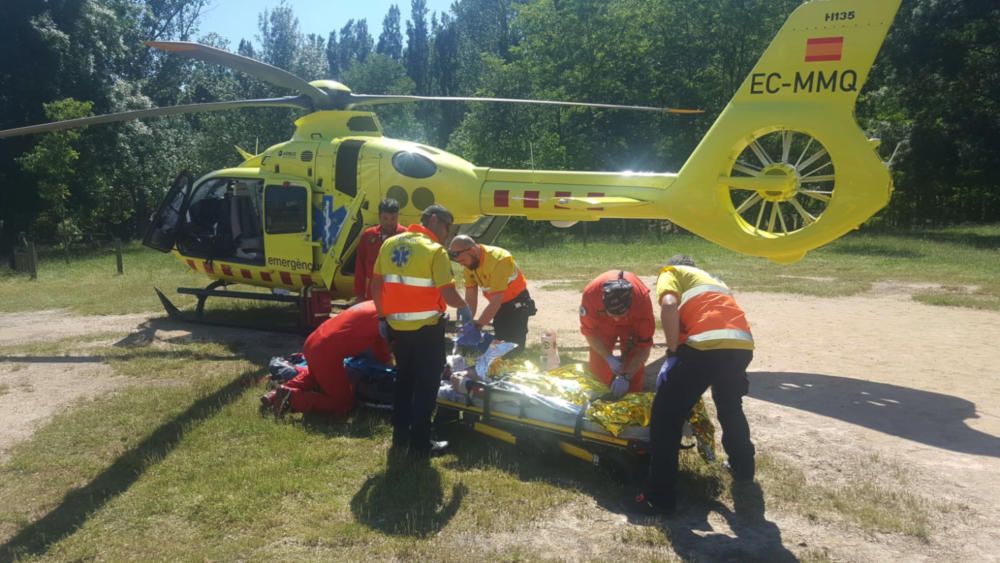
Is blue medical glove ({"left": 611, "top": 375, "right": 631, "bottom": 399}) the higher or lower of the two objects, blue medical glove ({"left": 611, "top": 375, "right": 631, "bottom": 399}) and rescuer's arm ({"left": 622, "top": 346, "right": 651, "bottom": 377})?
the lower

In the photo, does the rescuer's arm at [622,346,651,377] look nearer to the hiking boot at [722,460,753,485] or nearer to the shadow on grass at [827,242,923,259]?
the hiking boot at [722,460,753,485]

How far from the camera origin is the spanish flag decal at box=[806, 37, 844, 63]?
681cm

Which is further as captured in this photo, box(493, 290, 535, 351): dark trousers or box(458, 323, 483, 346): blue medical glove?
box(493, 290, 535, 351): dark trousers

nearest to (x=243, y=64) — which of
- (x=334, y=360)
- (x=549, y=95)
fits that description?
(x=334, y=360)

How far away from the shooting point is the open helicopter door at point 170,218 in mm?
10453

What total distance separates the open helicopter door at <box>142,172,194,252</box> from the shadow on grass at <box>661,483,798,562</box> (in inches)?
346

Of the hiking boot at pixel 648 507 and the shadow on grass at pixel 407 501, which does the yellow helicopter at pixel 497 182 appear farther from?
the shadow on grass at pixel 407 501

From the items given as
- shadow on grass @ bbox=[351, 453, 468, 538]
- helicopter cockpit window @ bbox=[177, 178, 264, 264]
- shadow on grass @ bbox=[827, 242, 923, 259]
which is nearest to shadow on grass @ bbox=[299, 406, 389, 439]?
shadow on grass @ bbox=[351, 453, 468, 538]

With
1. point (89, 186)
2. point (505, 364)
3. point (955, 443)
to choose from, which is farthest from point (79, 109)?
point (955, 443)

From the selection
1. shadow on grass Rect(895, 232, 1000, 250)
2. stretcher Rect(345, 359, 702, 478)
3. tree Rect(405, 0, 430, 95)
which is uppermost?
tree Rect(405, 0, 430, 95)

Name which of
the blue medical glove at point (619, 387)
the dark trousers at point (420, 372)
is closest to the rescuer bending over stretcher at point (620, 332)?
the blue medical glove at point (619, 387)

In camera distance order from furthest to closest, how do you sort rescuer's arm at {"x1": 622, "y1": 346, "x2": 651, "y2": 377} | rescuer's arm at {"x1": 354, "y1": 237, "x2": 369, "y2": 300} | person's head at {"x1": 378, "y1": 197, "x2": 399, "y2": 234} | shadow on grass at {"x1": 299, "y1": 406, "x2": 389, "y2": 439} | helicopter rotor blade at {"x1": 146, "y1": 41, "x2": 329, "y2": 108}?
rescuer's arm at {"x1": 354, "y1": 237, "x2": 369, "y2": 300} < helicopter rotor blade at {"x1": 146, "y1": 41, "x2": 329, "y2": 108} < person's head at {"x1": 378, "y1": 197, "x2": 399, "y2": 234} < shadow on grass at {"x1": 299, "y1": 406, "x2": 389, "y2": 439} < rescuer's arm at {"x1": 622, "y1": 346, "x2": 651, "y2": 377}

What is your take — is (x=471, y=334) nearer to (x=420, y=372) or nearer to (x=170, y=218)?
(x=420, y=372)

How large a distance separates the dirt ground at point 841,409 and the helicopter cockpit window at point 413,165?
2729mm
